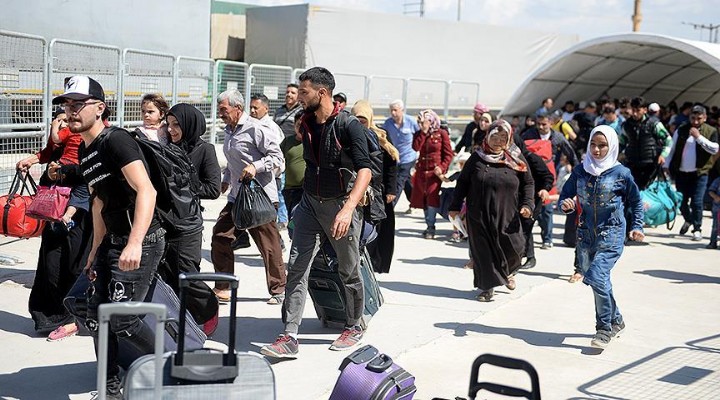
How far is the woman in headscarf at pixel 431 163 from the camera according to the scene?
11.0m

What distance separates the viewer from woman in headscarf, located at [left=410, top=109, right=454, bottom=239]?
1097 cm

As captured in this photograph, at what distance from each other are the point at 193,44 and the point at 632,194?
1134 centimetres

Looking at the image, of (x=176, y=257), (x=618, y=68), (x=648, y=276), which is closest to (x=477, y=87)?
(x=618, y=68)

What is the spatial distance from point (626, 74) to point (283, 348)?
59.4 feet

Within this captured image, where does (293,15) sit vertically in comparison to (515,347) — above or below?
above

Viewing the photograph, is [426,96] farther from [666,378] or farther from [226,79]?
[666,378]

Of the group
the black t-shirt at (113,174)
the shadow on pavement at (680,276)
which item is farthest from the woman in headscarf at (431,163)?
the black t-shirt at (113,174)

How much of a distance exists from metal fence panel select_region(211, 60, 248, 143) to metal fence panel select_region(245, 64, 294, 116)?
0.50 ft

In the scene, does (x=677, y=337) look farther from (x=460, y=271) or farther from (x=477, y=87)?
(x=477, y=87)

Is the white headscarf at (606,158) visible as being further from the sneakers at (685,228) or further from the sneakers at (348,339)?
the sneakers at (685,228)

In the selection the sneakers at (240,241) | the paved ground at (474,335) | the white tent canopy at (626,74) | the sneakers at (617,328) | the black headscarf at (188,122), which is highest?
the white tent canopy at (626,74)

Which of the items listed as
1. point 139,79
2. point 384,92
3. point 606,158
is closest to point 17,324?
point 606,158

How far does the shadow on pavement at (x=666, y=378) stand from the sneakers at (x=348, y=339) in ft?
5.02

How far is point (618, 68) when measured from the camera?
2100cm
